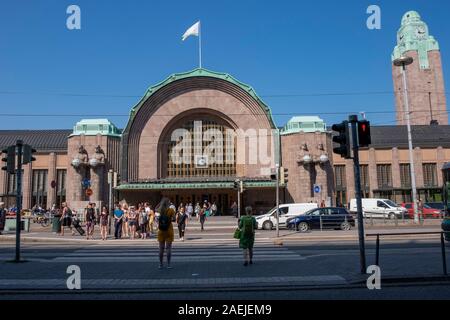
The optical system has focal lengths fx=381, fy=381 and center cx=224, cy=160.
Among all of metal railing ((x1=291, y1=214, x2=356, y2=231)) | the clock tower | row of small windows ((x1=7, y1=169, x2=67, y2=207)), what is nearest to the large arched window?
row of small windows ((x1=7, y1=169, x2=67, y2=207))

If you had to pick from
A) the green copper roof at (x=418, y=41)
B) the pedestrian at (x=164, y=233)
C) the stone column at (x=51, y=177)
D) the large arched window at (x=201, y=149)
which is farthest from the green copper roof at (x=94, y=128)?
the green copper roof at (x=418, y=41)

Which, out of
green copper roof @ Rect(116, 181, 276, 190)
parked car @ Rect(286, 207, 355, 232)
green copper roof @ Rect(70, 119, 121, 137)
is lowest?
parked car @ Rect(286, 207, 355, 232)

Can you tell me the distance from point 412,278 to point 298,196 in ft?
99.4

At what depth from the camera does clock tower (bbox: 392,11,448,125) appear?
75.8 meters

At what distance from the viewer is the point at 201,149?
40438mm

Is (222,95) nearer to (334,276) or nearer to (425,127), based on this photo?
(425,127)

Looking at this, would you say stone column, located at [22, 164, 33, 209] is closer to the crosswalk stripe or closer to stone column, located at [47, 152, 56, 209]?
stone column, located at [47, 152, 56, 209]

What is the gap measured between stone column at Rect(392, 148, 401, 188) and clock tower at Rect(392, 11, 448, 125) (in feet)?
110

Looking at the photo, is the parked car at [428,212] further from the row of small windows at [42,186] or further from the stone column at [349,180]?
the row of small windows at [42,186]

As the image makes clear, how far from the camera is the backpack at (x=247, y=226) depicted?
10.4m

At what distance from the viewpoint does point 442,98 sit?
7675cm

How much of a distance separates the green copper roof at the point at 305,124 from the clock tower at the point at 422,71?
4359 cm

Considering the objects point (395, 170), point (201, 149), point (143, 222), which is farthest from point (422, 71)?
point (143, 222)
